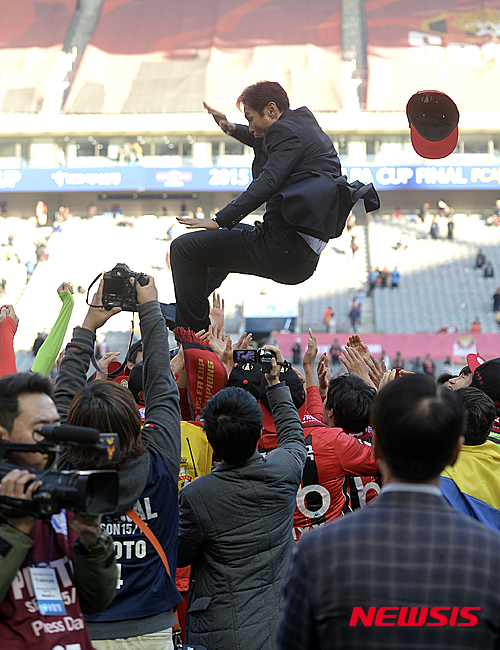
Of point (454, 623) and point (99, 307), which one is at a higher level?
point (99, 307)

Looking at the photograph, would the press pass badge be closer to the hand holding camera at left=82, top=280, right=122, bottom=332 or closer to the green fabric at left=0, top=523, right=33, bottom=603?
the green fabric at left=0, top=523, right=33, bottom=603

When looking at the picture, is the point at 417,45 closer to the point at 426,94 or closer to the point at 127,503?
the point at 426,94

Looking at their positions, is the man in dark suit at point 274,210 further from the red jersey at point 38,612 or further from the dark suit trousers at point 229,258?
the red jersey at point 38,612

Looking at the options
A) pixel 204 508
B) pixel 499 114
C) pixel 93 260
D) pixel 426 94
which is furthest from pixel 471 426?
pixel 499 114

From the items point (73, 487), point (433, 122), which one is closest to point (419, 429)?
Answer: point (73, 487)

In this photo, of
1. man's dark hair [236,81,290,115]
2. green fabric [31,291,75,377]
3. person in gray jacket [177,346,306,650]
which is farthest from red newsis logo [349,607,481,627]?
man's dark hair [236,81,290,115]

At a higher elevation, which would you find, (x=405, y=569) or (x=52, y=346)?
(x=52, y=346)

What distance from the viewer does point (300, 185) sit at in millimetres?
3986

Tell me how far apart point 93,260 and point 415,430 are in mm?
31165

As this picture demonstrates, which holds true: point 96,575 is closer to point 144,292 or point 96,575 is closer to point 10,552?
point 10,552

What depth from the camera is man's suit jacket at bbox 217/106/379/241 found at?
12.8 ft

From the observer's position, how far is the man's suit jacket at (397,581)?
1599 mm

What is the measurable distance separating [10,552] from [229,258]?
2.74m

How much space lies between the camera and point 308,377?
4.26 metres
